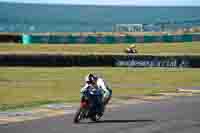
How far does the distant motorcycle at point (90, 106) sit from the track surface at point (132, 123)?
0.72 ft

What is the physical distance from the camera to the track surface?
15.1 meters

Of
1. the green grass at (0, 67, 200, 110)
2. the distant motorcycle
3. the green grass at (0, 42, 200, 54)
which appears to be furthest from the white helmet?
the green grass at (0, 42, 200, 54)

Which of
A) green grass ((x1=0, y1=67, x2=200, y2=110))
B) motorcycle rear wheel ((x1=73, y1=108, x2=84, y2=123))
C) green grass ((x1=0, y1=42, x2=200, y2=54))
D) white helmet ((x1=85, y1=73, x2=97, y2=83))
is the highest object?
white helmet ((x1=85, y1=73, x2=97, y2=83))

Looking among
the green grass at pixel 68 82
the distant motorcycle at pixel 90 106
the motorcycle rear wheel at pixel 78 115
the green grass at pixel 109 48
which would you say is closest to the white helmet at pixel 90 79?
the distant motorcycle at pixel 90 106

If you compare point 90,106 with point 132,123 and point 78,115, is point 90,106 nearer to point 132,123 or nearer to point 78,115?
point 78,115

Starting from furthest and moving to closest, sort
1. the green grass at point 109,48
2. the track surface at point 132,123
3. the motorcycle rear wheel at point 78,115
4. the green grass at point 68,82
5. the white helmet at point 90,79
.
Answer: the green grass at point 109,48
the green grass at point 68,82
the white helmet at point 90,79
the motorcycle rear wheel at point 78,115
the track surface at point 132,123

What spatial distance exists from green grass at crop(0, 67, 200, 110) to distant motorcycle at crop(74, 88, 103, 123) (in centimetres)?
486

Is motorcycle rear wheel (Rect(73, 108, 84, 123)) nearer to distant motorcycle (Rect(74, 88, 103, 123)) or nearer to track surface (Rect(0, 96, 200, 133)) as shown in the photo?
distant motorcycle (Rect(74, 88, 103, 123))

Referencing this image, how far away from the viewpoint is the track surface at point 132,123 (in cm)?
1508

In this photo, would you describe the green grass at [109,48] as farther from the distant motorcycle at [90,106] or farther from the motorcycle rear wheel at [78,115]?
the motorcycle rear wheel at [78,115]

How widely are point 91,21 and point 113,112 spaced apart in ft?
274

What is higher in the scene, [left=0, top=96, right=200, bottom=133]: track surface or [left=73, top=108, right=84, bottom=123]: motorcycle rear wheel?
[left=73, top=108, right=84, bottom=123]: motorcycle rear wheel

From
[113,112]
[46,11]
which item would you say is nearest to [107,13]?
[46,11]

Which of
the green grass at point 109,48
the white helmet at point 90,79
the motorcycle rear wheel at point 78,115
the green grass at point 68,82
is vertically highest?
the white helmet at point 90,79
